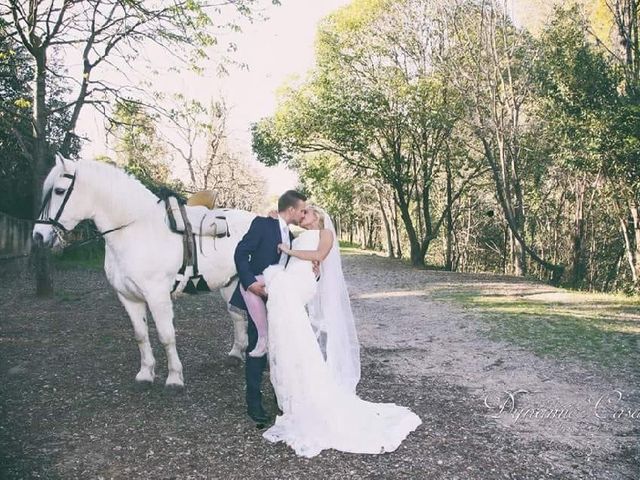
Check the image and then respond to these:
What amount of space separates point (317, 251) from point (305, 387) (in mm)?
1264

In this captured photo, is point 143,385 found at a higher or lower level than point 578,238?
lower

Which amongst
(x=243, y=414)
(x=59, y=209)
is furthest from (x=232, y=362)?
(x=59, y=209)

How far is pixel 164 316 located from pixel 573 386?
16.2ft

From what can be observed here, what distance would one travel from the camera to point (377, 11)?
20.3 meters

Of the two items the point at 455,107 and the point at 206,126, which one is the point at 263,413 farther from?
the point at 455,107

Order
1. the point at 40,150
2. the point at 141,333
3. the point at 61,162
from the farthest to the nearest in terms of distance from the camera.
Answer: the point at 40,150
the point at 141,333
the point at 61,162

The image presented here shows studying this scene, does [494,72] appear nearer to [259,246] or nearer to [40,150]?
[40,150]

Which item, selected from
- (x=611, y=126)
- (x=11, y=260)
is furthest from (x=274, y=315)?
(x=11, y=260)

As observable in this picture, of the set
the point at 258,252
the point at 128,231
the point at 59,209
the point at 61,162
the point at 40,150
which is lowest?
the point at 258,252

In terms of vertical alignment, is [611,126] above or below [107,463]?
above

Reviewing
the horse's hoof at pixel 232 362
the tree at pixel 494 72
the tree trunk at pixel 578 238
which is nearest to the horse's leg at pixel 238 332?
the horse's hoof at pixel 232 362

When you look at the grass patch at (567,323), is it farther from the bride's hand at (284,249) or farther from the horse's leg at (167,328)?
the horse's leg at (167,328)

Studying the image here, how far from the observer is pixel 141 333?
575cm

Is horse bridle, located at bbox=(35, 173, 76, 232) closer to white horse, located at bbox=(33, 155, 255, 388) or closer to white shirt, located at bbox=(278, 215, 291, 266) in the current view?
white horse, located at bbox=(33, 155, 255, 388)
